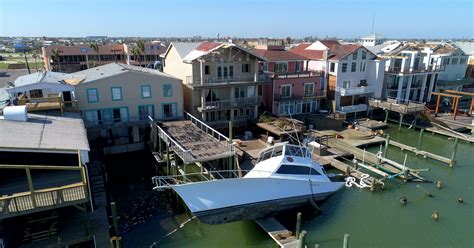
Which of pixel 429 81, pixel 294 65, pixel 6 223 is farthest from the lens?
pixel 429 81

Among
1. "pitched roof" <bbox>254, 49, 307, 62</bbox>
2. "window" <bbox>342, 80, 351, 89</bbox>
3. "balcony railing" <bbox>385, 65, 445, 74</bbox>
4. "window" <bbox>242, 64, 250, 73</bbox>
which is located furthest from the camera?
"balcony railing" <bbox>385, 65, 445, 74</bbox>

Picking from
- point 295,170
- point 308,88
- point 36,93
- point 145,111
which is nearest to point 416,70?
point 308,88

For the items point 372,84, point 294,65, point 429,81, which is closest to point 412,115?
point 372,84

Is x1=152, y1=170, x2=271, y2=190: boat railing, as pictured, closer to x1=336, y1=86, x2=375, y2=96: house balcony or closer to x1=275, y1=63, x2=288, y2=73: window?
x1=275, y1=63, x2=288, y2=73: window

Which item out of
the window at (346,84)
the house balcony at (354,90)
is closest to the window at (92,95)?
the house balcony at (354,90)

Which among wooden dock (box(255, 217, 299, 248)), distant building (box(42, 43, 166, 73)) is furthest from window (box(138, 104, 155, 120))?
distant building (box(42, 43, 166, 73))

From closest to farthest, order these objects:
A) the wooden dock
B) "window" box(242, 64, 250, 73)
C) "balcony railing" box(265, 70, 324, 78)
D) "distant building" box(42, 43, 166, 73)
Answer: the wooden dock < "window" box(242, 64, 250, 73) < "balcony railing" box(265, 70, 324, 78) < "distant building" box(42, 43, 166, 73)

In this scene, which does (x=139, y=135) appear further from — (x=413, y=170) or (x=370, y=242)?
(x=413, y=170)
